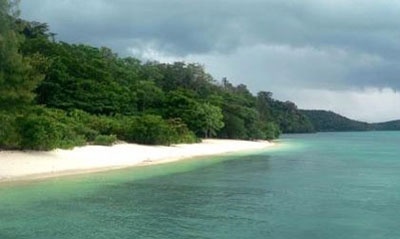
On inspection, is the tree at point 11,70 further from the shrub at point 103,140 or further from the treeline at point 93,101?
the shrub at point 103,140

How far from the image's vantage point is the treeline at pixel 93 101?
105 feet

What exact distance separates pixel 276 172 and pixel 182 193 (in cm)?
1426

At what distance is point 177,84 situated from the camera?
342 ft

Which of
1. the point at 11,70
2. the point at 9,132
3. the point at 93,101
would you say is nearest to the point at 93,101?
the point at 93,101

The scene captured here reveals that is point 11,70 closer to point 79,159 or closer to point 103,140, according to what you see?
point 79,159

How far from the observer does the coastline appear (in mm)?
30719

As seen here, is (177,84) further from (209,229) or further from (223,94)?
(209,229)

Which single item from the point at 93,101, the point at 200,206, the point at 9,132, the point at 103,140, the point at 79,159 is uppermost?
the point at 93,101

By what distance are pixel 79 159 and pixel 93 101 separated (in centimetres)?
2376

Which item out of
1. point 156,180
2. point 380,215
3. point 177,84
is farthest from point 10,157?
point 177,84

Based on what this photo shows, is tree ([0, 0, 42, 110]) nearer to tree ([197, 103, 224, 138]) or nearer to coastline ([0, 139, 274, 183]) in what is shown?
coastline ([0, 139, 274, 183])

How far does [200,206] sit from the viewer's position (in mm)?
22328

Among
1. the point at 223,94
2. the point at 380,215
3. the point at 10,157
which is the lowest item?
the point at 380,215

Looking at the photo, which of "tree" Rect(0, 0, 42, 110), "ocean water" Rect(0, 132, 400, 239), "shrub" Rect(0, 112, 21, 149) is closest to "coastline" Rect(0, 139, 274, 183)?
"shrub" Rect(0, 112, 21, 149)
